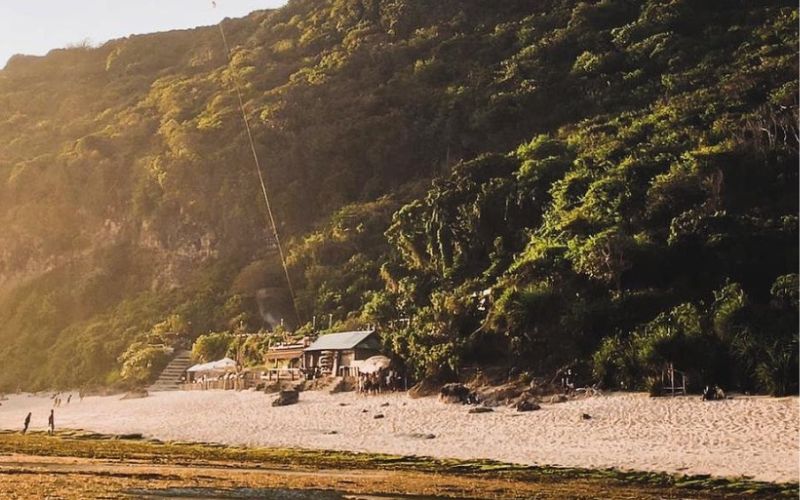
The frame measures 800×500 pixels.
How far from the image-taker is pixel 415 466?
773 inches

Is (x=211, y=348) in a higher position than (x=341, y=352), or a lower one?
higher

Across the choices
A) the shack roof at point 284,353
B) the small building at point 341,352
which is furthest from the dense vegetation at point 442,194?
the shack roof at point 284,353

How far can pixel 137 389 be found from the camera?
173 feet

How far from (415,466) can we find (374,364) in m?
21.3

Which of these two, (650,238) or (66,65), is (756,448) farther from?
(66,65)

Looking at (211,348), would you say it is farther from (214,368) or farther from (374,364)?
(374,364)

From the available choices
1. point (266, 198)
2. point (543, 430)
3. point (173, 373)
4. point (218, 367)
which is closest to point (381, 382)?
point (543, 430)

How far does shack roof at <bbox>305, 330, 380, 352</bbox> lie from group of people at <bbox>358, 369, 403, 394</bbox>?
187 inches

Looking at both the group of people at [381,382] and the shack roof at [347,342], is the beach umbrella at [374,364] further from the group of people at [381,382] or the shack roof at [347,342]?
the shack roof at [347,342]

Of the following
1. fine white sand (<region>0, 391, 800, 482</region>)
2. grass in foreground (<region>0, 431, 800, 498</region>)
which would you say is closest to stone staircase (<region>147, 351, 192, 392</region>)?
fine white sand (<region>0, 391, 800, 482</region>)

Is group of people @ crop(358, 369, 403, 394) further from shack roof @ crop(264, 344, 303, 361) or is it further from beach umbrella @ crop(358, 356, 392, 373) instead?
shack roof @ crop(264, 344, 303, 361)

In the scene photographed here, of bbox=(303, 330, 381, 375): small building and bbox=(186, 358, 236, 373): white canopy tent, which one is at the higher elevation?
bbox=(303, 330, 381, 375): small building

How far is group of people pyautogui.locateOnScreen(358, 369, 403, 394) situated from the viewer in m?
37.9

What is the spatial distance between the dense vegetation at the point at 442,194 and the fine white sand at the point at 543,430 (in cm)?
344
